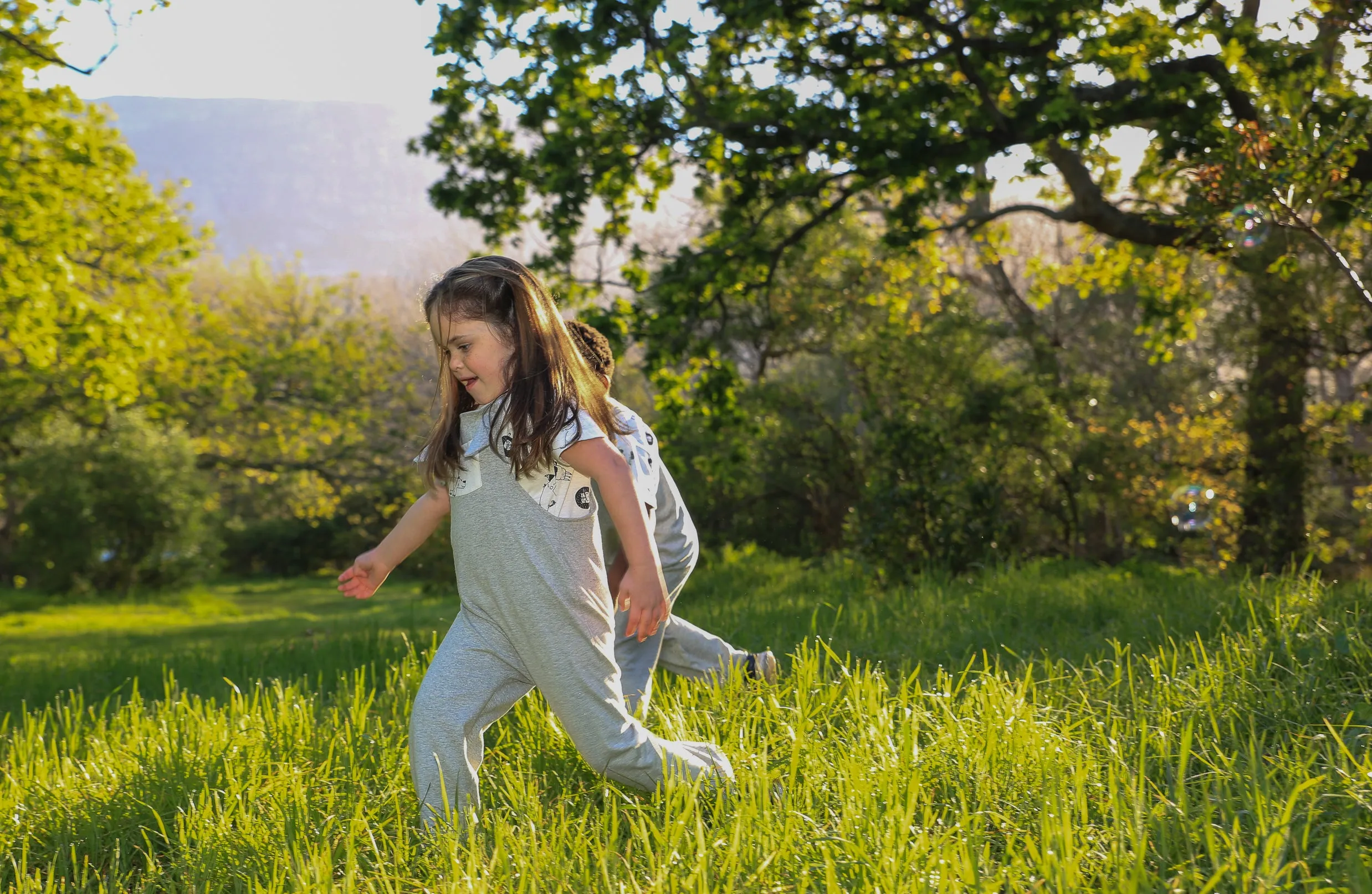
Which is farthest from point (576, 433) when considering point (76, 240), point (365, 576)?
point (76, 240)

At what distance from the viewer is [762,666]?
4.19m

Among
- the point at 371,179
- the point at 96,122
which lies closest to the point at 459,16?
the point at 96,122

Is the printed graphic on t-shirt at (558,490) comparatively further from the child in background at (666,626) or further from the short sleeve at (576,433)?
the child in background at (666,626)

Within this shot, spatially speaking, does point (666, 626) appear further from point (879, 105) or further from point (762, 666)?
point (879, 105)

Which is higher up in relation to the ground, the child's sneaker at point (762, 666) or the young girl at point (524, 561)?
the young girl at point (524, 561)

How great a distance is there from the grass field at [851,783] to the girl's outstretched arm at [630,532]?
47 centimetres

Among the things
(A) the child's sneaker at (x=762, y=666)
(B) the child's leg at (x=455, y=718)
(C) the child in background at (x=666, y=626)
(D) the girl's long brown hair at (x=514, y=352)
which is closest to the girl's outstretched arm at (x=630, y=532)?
(D) the girl's long brown hair at (x=514, y=352)

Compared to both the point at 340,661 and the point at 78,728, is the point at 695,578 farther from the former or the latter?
the point at 78,728

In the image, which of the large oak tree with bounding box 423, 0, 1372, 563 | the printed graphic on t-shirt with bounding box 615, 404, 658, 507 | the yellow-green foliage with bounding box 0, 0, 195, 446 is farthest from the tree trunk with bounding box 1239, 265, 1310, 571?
the yellow-green foliage with bounding box 0, 0, 195, 446

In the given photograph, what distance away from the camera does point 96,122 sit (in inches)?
510

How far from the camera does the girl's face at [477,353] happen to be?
311 centimetres

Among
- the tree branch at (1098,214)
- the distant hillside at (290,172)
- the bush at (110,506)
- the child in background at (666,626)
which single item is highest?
the distant hillside at (290,172)

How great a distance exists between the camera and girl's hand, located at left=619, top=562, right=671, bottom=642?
2912 mm

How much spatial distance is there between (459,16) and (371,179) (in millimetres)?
133484
